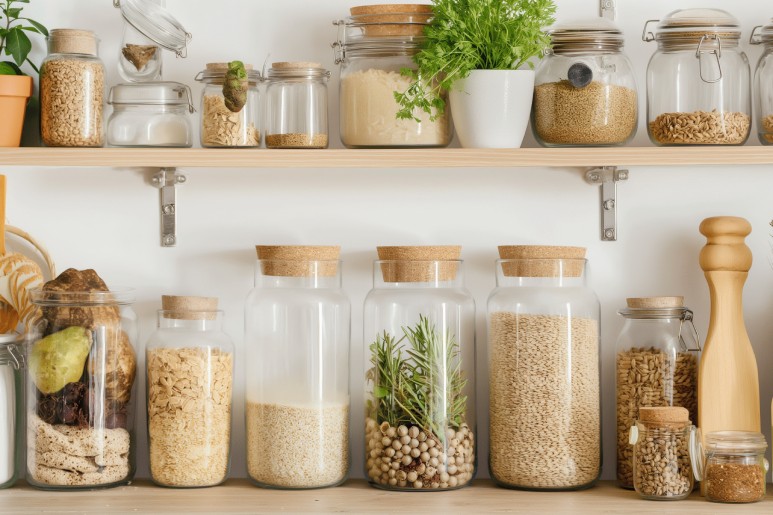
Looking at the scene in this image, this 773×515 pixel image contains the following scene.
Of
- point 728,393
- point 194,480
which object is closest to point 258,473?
point 194,480

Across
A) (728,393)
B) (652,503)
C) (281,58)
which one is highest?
(281,58)

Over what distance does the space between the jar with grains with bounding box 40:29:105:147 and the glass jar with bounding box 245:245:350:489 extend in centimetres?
32

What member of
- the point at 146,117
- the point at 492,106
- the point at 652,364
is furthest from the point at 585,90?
the point at 146,117

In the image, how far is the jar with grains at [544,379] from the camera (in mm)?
1433

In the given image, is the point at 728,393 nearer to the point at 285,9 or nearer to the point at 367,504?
the point at 367,504

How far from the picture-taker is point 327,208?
162cm

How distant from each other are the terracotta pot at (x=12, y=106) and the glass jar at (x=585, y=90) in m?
0.78

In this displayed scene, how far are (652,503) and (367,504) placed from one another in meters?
0.40

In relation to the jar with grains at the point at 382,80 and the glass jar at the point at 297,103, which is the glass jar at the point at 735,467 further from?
the glass jar at the point at 297,103

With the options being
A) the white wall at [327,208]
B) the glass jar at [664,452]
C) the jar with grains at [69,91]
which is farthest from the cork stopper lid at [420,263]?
the jar with grains at [69,91]

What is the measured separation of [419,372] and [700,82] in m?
0.61

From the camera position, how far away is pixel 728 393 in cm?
146

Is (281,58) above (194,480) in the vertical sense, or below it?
above

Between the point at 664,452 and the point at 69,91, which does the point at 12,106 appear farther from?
the point at 664,452
